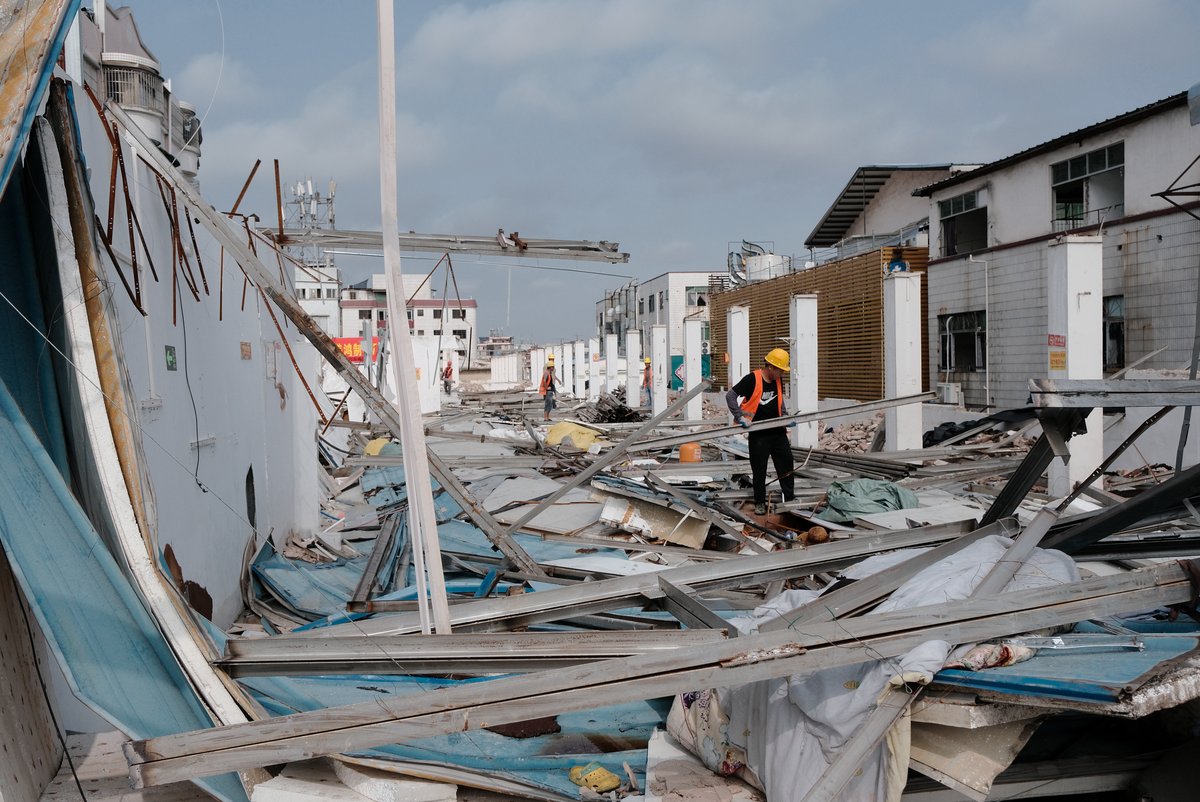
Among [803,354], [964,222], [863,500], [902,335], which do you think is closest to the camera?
[863,500]

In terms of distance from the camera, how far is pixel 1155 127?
1441 cm

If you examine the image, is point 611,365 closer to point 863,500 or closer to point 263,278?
point 863,500

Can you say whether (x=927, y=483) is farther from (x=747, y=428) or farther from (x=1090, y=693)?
(x=1090, y=693)

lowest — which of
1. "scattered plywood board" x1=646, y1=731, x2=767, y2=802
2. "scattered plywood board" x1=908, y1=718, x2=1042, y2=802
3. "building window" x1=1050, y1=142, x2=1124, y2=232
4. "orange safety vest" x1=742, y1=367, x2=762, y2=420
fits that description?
"scattered plywood board" x1=646, y1=731, x2=767, y2=802

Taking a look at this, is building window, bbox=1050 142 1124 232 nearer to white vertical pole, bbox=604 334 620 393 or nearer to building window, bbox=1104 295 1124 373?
building window, bbox=1104 295 1124 373

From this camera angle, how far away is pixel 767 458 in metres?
9.48

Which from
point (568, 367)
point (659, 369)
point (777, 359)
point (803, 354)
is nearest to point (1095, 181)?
point (803, 354)

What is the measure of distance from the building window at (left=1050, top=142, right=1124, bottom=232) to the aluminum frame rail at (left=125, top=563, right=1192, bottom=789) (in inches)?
557

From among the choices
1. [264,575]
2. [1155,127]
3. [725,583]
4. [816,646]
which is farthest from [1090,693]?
→ [1155,127]

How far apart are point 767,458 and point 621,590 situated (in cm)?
520

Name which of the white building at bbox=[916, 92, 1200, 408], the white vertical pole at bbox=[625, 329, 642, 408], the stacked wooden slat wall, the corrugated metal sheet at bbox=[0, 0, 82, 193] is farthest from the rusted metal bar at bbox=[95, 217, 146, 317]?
the white vertical pole at bbox=[625, 329, 642, 408]

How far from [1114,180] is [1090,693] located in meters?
15.6

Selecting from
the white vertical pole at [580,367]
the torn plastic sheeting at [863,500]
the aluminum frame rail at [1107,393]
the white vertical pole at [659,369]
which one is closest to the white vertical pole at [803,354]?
the torn plastic sheeting at [863,500]

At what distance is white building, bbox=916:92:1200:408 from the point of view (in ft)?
45.6
